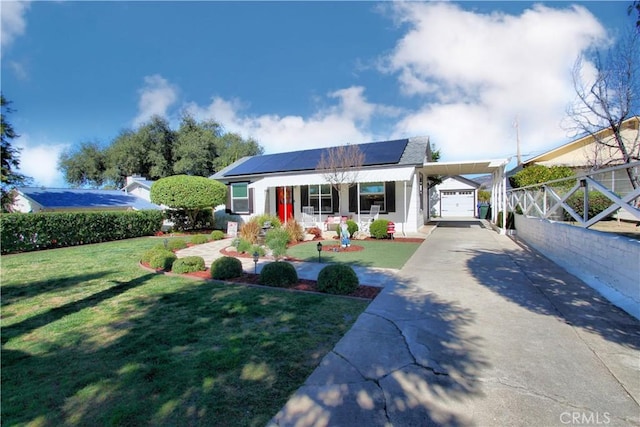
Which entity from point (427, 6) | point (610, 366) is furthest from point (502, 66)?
point (610, 366)

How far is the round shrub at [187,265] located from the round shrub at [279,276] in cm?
231


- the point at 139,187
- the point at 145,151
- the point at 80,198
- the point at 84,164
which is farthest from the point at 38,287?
the point at 84,164

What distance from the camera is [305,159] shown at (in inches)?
729

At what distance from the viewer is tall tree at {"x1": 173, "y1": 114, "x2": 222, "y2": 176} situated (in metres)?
30.6

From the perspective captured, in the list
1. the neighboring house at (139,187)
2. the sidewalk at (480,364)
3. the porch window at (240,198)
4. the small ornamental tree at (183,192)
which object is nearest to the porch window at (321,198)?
the porch window at (240,198)

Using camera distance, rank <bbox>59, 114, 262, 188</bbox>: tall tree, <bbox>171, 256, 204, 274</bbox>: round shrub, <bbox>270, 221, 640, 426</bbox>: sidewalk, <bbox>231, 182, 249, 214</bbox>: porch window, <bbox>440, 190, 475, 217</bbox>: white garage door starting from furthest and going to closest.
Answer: <bbox>59, 114, 262, 188</bbox>: tall tree, <bbox>440, 190, 475, 217</bbox>: white garage door, <bbox>231, 182, 249, 214</bbox>: porch window, <bbox>171, 256, 204, 274</bbox>: round shrub, <bbox>270, 221, 640, 426</bbox>: sidewalk

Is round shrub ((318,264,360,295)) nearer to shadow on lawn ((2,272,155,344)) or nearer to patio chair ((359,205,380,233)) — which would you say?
shadow on lawn ((2,272,155,344))

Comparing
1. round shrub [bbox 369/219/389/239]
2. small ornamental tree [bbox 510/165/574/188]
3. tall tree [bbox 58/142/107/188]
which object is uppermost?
tall tree [bbox 58/142/107/188]

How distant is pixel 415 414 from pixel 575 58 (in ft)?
41.6

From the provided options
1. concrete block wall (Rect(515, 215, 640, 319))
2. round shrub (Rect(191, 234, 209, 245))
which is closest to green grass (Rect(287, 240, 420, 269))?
concrete block wall (Rect(515, 215, 640, 319))

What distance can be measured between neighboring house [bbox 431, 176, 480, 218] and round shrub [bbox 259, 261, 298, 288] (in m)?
24.9

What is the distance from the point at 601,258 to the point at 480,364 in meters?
4.41

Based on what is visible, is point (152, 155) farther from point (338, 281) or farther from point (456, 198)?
point (338, 281)

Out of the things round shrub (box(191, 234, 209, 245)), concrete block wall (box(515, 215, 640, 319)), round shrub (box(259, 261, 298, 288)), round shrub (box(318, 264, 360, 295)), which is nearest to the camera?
concrete block wall (box(515, 215, 640, 319))
